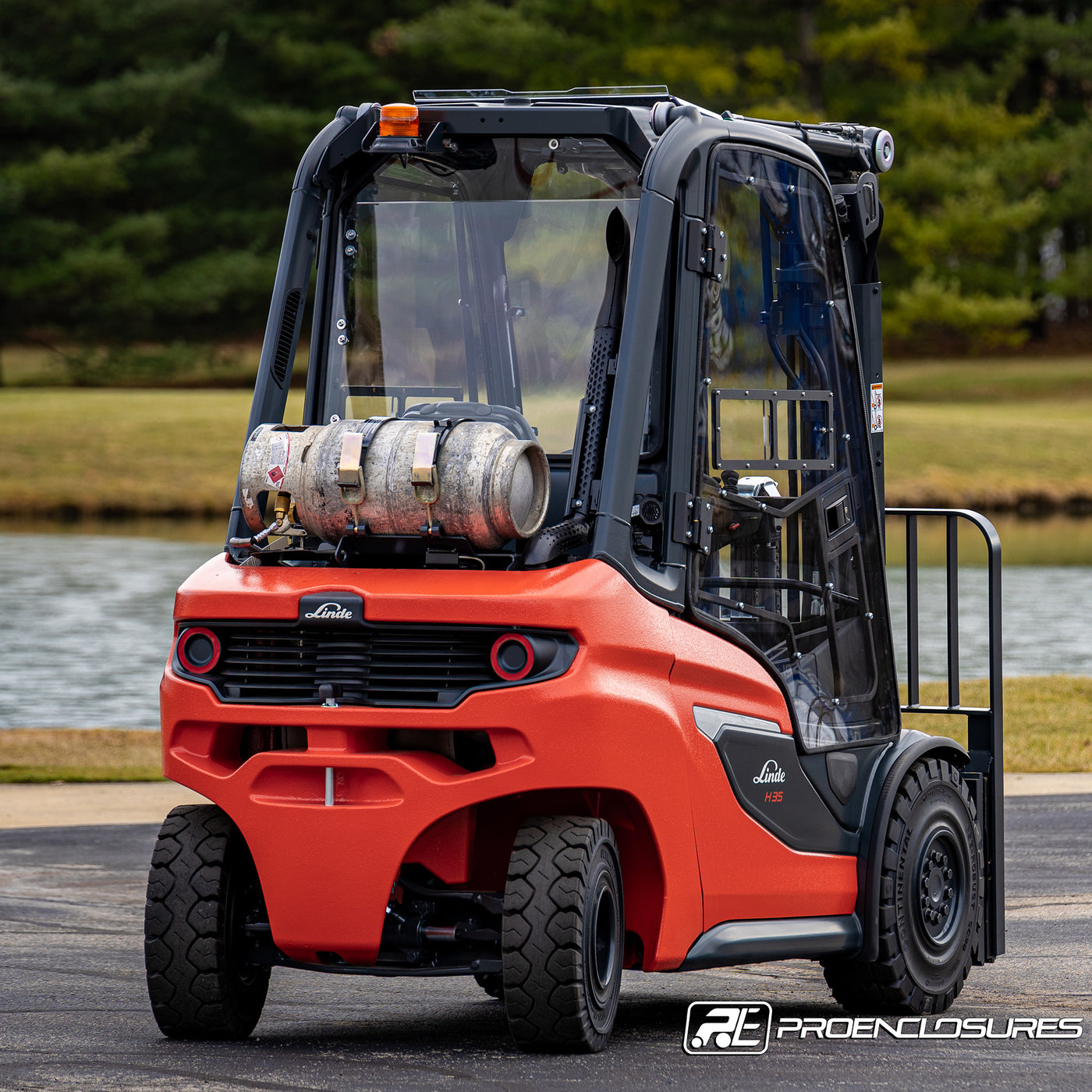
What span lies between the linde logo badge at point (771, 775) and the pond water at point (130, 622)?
11436mm

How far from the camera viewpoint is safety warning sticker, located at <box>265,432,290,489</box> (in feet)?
18.2

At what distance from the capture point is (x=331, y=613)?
5.40 m

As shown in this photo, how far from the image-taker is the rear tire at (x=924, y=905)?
6.33 m

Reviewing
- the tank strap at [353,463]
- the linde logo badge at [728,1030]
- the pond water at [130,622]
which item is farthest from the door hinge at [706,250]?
the pond water at [130,622]

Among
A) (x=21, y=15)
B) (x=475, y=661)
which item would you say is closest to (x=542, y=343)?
(x=475, y=661)

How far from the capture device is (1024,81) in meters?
56.9

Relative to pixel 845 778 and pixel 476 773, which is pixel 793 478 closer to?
pixel 845 778

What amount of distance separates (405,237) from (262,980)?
7.56 feet

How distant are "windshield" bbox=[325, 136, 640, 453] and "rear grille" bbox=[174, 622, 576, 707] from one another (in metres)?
0.97

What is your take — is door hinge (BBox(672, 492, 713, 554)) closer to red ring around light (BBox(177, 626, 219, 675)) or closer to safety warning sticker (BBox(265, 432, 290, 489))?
safety warning sticker (BBox(265, 432, 290, 489))

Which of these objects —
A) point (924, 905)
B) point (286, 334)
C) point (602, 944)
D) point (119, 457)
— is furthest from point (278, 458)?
point (119, 457)

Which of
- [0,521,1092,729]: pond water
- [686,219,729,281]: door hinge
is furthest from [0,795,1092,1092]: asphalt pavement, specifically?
[0,521,1092,729]: pond water

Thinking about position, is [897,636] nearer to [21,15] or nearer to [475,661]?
[475,661]

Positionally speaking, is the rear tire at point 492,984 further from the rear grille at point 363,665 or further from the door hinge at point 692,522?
the door hinge at point 692,522
